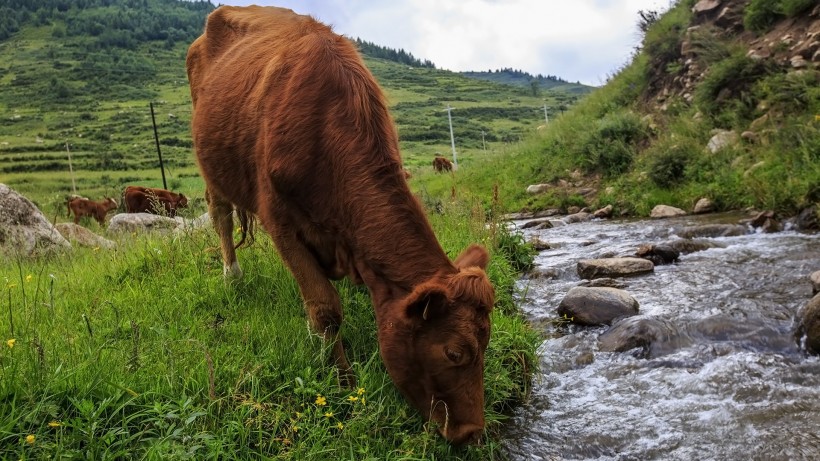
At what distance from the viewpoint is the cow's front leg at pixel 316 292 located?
3699 millimetres

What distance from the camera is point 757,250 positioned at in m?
8.34

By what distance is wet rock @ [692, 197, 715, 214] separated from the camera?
479 inches

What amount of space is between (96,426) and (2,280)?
348 centimetres

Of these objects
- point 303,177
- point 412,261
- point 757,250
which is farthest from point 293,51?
point 757,250

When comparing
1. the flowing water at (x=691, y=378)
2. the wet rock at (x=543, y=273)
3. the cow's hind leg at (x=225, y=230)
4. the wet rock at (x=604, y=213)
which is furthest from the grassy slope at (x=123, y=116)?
the flowing water at (x=691, y=378)

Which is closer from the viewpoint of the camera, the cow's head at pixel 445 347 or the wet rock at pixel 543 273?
the cow's head at pixel 445 347

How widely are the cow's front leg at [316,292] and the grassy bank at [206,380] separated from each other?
4.8 inches

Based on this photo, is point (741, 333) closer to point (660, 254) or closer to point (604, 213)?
point (660, 254)

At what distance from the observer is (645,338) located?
5367 mm

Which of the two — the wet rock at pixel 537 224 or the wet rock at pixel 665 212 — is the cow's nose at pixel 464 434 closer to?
the wet rock at pixel 665 212

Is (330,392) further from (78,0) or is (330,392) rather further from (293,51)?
(78,0)

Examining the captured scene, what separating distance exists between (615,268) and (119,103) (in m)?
116

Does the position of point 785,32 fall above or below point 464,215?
above

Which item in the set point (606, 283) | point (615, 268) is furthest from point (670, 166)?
point (606, 283)
